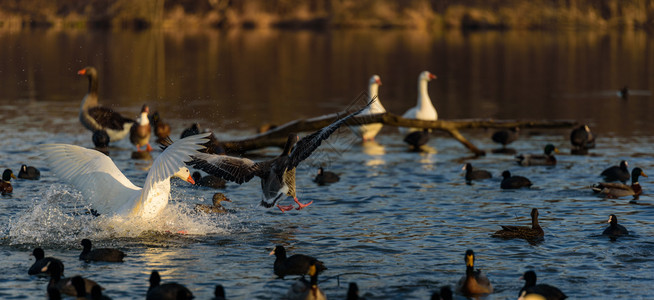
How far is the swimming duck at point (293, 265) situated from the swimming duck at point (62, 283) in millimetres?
2742

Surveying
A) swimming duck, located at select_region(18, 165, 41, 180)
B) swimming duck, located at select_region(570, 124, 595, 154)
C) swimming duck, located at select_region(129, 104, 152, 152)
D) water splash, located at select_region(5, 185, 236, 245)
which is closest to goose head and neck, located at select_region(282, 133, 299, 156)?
water splash, located at select_region(5, 185, 236, 245)

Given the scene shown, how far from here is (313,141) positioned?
15.2m

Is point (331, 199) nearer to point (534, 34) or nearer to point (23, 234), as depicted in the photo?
point (23, 234)

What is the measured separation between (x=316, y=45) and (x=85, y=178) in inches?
2210

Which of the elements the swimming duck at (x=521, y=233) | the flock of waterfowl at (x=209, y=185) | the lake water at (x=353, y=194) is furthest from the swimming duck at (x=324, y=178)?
the swimming duck at (x=521, y=233)

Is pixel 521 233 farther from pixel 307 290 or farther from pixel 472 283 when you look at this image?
pixel 307 290

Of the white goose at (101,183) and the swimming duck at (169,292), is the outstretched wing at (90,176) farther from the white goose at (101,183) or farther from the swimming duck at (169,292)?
the swimming duck at (169,292)

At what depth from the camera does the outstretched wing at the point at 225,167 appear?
16.8 m

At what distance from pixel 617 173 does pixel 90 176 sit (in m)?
12.2

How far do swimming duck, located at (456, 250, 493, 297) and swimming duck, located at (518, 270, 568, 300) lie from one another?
50 centimetres

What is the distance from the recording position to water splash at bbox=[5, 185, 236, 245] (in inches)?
639

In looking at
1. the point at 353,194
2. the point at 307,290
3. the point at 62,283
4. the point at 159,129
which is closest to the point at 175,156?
the point at 62,283

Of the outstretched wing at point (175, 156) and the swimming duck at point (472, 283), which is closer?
the swimming duck at point (472, 283)

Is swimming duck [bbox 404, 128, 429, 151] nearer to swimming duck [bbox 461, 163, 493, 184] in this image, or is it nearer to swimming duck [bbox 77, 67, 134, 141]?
swimming duck [bbox 461, 163, 493, 184]
